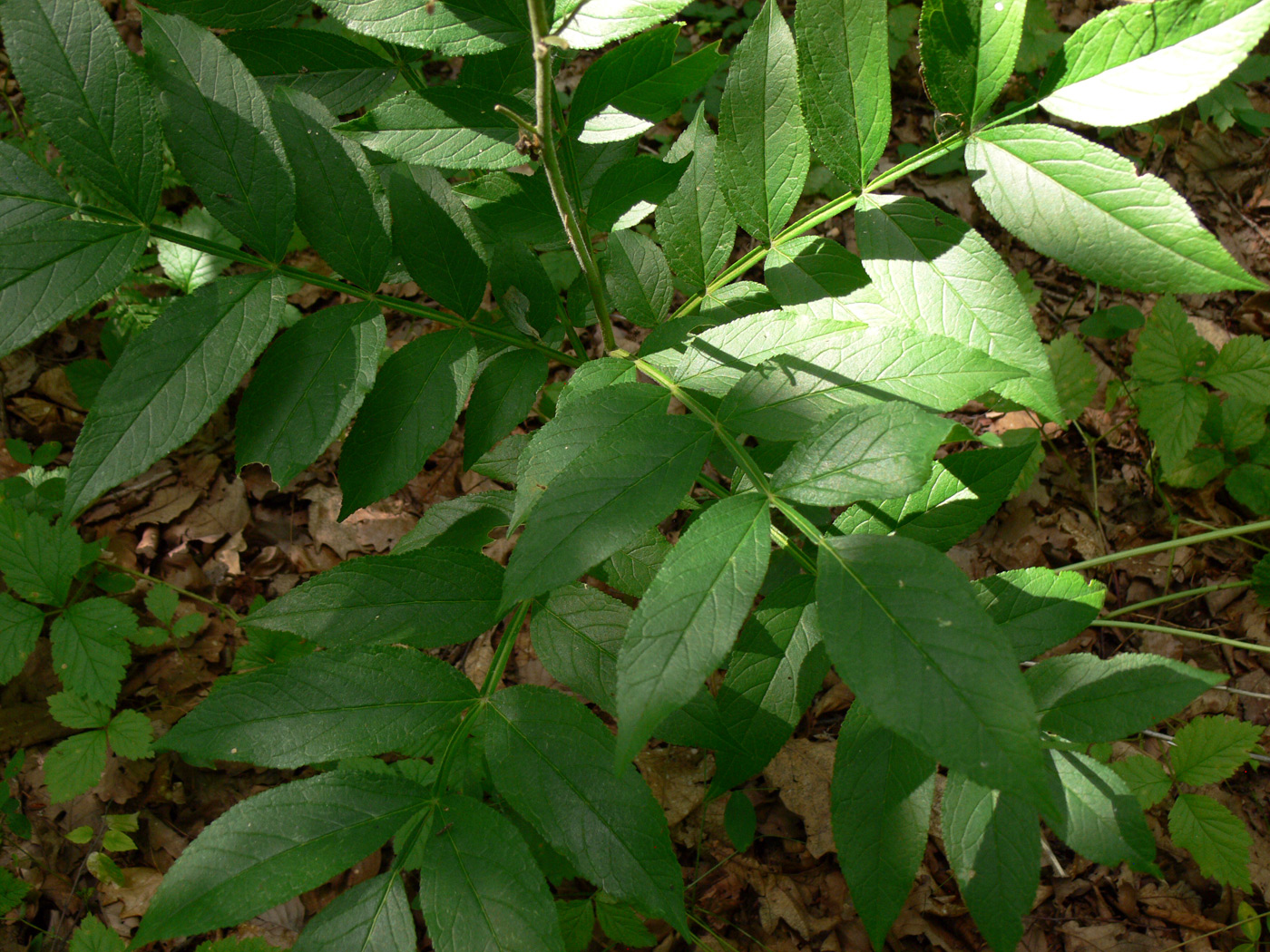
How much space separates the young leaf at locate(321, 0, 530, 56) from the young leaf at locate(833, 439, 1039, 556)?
0.94 meters

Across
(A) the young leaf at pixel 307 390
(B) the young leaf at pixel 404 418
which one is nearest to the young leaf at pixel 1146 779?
Result: (B) the young leaf at pixel 404 418

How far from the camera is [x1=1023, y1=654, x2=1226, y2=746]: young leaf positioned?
42.1 inches

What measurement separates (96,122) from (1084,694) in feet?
5.49

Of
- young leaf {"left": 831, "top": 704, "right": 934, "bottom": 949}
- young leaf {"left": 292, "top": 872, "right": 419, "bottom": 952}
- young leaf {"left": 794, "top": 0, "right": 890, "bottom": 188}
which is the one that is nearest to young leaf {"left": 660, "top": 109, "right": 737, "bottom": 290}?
young leaf {"left": 794, "top": 0, "right": 890, "bottom": 188}

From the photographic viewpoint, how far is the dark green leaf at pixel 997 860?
1049mm

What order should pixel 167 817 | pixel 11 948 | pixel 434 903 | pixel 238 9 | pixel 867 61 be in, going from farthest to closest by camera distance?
pixel 167 817
pixel 11 948
pixel 238 9
pixel 867 61
pixel 434 903

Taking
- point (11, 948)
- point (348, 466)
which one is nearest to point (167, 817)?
point (11, 948)

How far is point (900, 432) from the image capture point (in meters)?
0.93

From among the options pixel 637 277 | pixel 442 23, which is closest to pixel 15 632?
pixel 637 277

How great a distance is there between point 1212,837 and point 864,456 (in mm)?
2204

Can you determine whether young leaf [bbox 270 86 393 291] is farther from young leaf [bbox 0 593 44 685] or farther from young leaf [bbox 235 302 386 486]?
young leaf [bbox 0 593 44 685]

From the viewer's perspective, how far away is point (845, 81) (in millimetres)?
1224

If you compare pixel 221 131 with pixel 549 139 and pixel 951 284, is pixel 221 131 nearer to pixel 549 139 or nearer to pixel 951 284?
pixel 549 139

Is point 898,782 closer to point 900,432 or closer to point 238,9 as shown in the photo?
point 900,432
